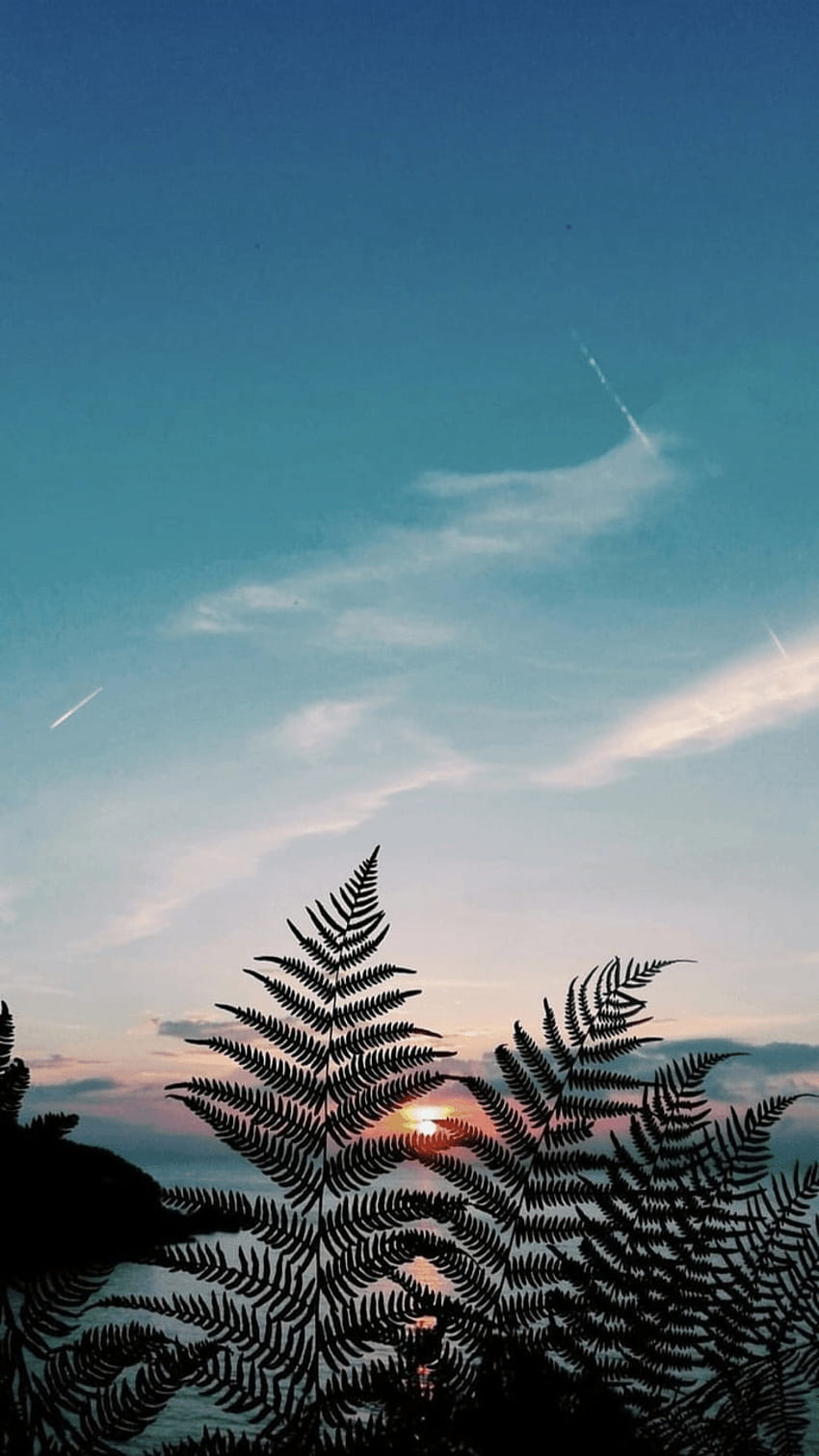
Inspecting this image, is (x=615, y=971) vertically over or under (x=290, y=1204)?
over

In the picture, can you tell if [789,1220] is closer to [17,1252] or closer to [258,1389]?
[258,1389]

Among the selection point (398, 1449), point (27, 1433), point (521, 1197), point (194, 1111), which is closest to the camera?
point (27, 1433)

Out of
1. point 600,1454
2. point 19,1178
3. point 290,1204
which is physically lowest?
point 600,1454

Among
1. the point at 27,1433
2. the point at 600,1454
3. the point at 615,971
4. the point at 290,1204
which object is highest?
the point at 615,971

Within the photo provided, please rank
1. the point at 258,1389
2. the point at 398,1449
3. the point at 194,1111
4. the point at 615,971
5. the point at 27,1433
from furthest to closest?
the point at 615,971 < the point at 194,1111 < the point at 258,1389 < the point at 398,1449 < the point at 27,1433

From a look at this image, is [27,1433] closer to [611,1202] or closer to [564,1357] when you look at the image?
[564,1357]

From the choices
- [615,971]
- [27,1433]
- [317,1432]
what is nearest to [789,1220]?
[615,971]

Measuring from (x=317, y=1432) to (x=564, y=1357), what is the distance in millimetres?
368

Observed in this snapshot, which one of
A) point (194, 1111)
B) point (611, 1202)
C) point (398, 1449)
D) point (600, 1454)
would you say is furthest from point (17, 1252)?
point (611, 1202)

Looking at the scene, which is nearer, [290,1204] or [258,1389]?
[258,1389]

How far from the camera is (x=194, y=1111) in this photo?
68.4 inches

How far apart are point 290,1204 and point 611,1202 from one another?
0.48m

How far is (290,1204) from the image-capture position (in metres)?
1.74

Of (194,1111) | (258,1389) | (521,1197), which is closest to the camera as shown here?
(258,1389)
